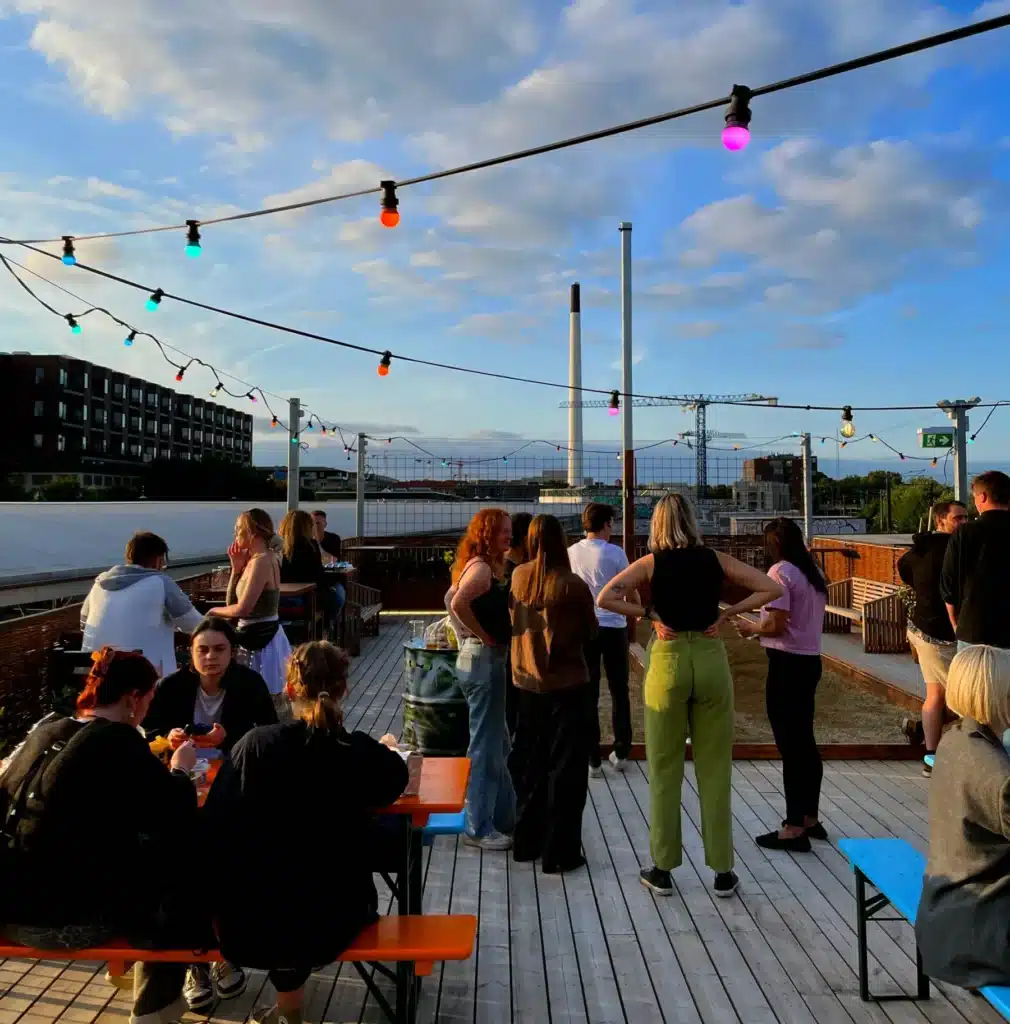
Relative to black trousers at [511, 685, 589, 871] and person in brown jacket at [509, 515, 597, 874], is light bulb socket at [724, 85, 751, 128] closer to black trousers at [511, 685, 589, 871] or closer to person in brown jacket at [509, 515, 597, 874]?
person in brown jacket at [509, 515, 597, 874]

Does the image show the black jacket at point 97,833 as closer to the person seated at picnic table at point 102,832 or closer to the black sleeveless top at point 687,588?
the person seated at picnic table at point 102,832

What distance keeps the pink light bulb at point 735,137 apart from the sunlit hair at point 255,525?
3.19 m

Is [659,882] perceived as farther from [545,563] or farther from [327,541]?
[327,541]

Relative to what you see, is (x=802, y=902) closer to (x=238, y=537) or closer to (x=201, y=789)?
(x=201, y=789)

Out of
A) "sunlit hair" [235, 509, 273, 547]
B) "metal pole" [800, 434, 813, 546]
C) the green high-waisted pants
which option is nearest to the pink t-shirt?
the green high-waisted pants

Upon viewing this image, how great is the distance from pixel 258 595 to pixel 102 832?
2860 mm

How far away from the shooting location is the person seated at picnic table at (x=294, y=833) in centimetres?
230

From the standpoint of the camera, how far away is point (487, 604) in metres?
4.08

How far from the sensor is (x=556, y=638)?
→ 3809 millimetres

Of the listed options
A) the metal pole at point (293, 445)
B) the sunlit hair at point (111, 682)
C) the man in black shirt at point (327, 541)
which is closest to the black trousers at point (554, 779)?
the sunlit hair at point (111, 682)

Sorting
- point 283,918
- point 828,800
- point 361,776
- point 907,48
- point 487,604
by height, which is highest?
point 907,48

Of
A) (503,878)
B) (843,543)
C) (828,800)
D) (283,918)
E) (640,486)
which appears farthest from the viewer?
(640,486)

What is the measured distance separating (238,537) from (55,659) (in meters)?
1.57

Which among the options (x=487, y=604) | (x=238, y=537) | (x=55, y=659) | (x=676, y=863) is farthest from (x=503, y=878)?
(x=55, y=659)
